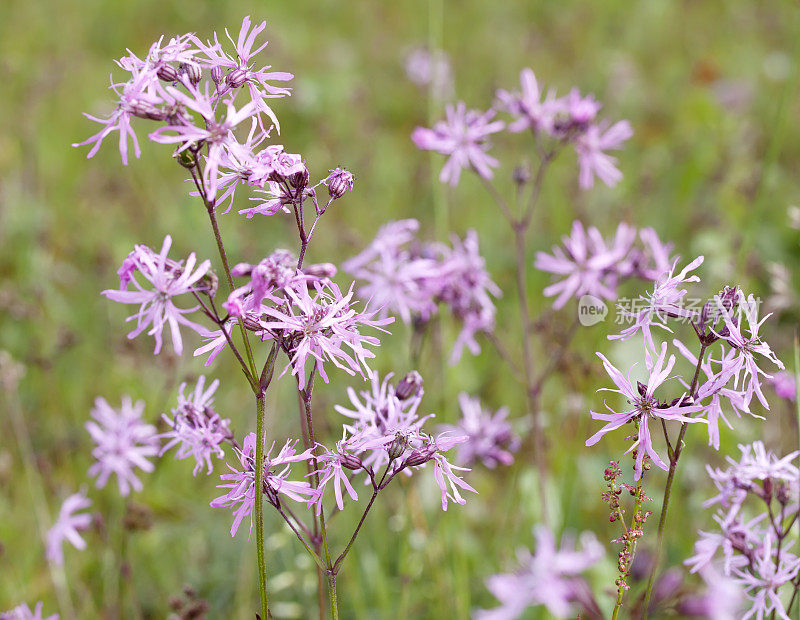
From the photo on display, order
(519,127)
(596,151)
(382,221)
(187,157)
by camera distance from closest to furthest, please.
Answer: (187,157) → (519,127) → (596,151) → (382,221)

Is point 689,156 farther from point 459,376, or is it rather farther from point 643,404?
point 643,404

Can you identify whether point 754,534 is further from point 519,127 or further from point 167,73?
point 167,73

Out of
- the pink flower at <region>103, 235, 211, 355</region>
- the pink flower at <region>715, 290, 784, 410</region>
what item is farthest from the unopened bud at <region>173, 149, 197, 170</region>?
the pink flower at <region>715, 290, 784, 410</region>

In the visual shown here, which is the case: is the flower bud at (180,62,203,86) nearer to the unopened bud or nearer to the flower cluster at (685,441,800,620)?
the unopened bud

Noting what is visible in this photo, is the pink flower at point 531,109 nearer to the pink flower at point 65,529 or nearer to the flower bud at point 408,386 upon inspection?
the flower bud at point 408,386

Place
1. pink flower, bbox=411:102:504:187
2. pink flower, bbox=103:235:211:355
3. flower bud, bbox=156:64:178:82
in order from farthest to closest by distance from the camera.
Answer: pink flower, bbox=411:102:504:187 < flower bud, bbox=156:64:178:82 < pink flower, bbox=103:235:211:355

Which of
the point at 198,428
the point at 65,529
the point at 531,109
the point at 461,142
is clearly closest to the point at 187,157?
the point at 198,428

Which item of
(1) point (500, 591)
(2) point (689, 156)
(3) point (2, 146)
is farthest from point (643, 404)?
(3) point (2, 146)

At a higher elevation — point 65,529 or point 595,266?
point 595,266
